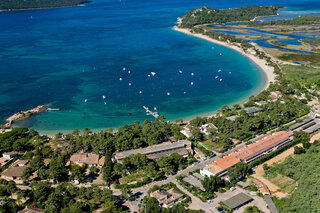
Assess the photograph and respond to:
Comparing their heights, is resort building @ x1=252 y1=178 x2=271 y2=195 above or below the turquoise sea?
below

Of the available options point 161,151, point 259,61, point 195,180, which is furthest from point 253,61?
point 195,180

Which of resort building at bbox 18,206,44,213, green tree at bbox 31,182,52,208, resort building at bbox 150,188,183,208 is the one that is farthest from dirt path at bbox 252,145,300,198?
resort building at bbox 18,206,44,213

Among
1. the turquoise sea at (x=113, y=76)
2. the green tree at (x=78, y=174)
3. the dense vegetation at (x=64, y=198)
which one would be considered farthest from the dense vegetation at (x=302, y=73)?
the dense vegetation at (x=64, y=198)

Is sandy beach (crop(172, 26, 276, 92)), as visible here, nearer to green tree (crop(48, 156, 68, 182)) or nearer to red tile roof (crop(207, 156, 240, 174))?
red tile roof (crop(207, 156, 240, 174))

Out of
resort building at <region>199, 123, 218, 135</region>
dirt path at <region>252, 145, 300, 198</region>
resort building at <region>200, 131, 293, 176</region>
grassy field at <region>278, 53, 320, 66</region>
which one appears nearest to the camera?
dirt path at <region>252, 145, 300, 198</region>

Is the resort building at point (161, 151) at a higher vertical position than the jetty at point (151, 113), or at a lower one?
lower

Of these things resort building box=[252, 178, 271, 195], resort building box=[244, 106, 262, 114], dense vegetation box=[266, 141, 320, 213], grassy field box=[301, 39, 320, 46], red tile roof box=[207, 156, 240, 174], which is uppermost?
grassy field box=[301, 39, 320, 46]

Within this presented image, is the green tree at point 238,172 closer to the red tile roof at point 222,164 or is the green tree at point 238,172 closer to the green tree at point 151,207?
the red tile roof at point 222,164
